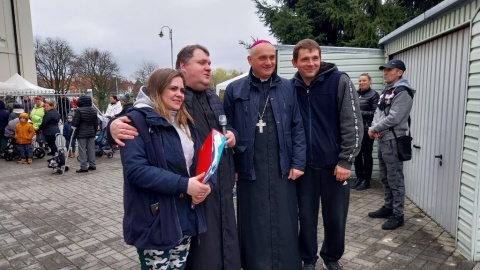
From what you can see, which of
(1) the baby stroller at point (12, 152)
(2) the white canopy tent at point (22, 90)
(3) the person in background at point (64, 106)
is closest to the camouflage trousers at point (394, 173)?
Result: (1) the baby stroller at point (12, 152)

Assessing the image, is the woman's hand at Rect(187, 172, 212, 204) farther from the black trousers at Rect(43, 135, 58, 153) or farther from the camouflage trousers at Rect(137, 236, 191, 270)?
the black trousers at Rect(43, 135, 58, 153)

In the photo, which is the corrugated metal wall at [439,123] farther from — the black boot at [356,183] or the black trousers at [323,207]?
the black trousers at [323,207]

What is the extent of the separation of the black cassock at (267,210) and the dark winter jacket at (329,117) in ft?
1.25

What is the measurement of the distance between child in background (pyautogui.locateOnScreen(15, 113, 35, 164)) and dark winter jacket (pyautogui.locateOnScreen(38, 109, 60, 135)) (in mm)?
341

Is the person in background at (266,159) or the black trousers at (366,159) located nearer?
the person in background at (266,159)

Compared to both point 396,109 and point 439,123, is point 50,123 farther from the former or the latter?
point 439,123

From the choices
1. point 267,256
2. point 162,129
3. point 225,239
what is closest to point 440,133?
point 267,256

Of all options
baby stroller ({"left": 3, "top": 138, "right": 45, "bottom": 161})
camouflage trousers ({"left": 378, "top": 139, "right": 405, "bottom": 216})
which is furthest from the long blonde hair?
baby stroller ({"left": 3, "top": 138, "right": 45, "bottom": 161})

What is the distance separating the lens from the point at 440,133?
4480mm

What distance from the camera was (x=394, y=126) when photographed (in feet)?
14.0

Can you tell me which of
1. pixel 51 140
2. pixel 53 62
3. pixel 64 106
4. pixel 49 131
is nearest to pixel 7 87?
pixel 64 106

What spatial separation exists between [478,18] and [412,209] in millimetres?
2853

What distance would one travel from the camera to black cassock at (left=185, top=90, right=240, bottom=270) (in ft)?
8.33

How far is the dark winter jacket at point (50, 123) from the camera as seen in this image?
10461mm
